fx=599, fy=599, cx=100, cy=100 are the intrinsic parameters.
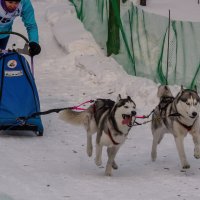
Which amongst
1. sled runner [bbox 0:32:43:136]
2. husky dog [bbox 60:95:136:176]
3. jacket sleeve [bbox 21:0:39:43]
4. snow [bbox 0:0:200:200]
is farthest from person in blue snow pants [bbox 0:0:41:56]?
husky dog [bbox 60:95:136:176]

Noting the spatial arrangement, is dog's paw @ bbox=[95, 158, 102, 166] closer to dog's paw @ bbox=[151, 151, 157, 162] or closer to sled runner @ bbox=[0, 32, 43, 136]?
dog's paw @ bbox=[151, 151, 157, 162]

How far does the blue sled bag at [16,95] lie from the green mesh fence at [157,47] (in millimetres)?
3072

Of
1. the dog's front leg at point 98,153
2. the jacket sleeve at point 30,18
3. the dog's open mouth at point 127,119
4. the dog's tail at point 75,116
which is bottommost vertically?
the dog's front leg at point 98,153

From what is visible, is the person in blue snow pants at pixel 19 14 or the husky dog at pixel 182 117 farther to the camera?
the person in blue snow pants at pixel 19 14

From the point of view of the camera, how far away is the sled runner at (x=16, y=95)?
6.45 metres

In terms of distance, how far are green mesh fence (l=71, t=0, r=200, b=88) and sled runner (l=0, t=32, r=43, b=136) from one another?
307cm

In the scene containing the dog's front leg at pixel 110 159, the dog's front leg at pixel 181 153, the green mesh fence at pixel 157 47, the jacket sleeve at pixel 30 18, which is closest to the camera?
the dog's front leg at pixel 110 159

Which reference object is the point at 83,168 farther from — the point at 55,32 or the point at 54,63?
the point at 55,32

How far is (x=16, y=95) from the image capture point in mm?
6531

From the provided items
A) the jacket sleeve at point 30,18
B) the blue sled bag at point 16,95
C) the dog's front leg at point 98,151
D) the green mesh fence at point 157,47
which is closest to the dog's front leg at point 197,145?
the dog's front leg at point 98,151

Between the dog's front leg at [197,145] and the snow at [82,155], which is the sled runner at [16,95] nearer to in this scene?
the snow at [82,155]

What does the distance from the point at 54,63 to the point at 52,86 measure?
4.83 ft

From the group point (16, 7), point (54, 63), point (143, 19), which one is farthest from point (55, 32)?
point (16, 7)

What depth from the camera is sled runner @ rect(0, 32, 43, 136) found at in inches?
254
